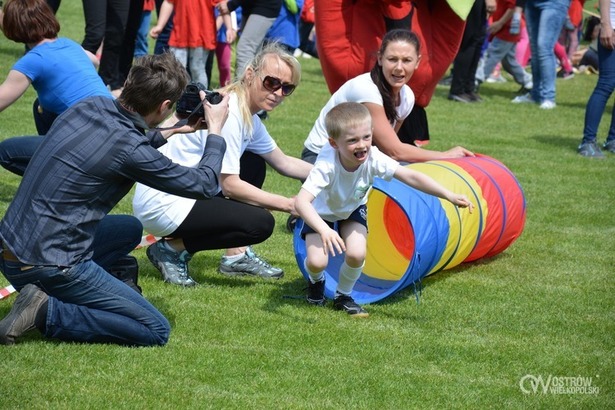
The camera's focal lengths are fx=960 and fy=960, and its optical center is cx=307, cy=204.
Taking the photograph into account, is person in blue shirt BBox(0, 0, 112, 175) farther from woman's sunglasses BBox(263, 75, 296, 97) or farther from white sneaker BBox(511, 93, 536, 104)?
white sneaker BBox(511, 93, 536, 104)

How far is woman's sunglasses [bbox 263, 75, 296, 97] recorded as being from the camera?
5113mm

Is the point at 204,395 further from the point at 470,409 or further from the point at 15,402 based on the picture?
the point at 470,409

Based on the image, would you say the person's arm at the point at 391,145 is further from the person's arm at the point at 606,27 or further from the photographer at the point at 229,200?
the person's arm at the point at 606,27

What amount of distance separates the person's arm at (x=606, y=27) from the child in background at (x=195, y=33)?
394 cm

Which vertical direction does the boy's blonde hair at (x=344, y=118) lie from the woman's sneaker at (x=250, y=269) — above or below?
above

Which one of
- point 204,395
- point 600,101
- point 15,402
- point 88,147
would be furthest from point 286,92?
point 600,101

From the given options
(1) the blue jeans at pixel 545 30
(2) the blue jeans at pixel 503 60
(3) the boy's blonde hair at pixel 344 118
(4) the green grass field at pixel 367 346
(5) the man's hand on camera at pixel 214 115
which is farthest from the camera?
(2) the blue jeans at pixel 503 60

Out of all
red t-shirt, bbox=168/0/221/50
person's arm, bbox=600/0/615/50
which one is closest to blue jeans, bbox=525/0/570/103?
person's arm, bbox=600/0/615/50

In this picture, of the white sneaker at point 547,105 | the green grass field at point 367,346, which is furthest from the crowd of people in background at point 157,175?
the white sneaker at point 547,105

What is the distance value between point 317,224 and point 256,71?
1.05m

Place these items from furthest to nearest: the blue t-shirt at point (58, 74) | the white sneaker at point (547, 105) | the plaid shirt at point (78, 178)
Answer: the white sneaker at point (547, 105) < the blue t-shirt at point (58, 74) < the plaid shirt at point (78, 178)

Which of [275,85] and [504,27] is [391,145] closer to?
[275,85]

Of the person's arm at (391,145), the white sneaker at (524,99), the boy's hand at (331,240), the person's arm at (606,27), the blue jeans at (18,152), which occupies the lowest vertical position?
the white sneaker at (524,99)

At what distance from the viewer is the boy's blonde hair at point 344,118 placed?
15.6 feet
